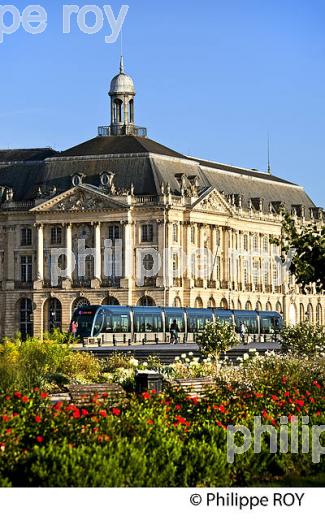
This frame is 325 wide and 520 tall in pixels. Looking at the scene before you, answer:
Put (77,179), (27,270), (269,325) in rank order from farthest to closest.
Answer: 1. (27,270)
2. (77,179)
3. (269,325)

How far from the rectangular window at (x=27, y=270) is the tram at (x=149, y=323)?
27.6 m

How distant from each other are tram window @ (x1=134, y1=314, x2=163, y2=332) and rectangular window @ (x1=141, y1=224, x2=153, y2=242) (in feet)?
80.2

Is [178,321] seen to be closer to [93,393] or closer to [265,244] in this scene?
[265,244]

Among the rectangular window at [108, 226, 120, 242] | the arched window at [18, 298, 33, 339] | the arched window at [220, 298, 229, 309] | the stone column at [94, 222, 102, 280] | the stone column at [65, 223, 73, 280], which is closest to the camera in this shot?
the stone column at [94, 222, 102, 280]

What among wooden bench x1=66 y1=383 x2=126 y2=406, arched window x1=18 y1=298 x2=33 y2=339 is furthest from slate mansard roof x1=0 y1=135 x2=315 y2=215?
wooden bench x1=66 y1=383 x2=126 y2=406

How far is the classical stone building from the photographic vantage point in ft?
390

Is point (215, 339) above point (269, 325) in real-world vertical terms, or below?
below

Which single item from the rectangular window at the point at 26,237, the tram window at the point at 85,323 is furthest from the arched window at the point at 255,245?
the tram window at the point at 85,323

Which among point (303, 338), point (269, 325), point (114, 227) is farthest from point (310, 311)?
point (303, 338)

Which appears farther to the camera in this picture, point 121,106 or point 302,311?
point 302,311

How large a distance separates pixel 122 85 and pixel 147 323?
39.9 metres

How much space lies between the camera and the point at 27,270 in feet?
406

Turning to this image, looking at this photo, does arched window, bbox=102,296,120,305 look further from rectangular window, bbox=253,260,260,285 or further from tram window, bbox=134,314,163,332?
tram window, bbox=134,314,163,332

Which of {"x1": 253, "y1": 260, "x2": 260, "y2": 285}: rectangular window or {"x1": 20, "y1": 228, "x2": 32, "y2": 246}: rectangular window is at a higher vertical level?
{"x1": 20, "y1": 228, "x2": 32, "y2": 246}: rectangular window
